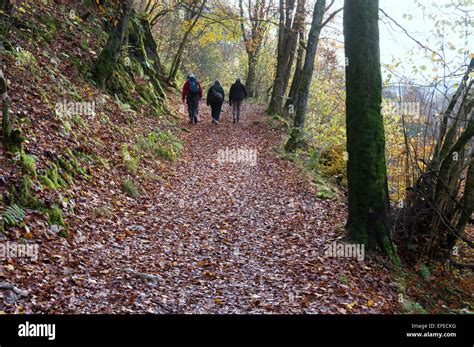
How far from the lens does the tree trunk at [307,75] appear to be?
13469 millimetres

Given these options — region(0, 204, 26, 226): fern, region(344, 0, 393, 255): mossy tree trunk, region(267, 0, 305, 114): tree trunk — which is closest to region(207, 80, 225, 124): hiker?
region(267, 0, 305, 114): tree trunk

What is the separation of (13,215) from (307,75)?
35.9 feet

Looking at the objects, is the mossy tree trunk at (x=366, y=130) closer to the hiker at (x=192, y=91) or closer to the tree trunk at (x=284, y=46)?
the hiker at (x=192, y=91)

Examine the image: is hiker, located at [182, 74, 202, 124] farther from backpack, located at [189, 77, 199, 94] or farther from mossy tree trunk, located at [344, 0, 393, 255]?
mossy tree trunk, located at [344, 0, 393, 255]

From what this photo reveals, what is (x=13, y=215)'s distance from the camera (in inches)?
222

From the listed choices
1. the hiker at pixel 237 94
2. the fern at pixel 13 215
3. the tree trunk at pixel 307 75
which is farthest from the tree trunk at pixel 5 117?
the hiker at pixel 237 94

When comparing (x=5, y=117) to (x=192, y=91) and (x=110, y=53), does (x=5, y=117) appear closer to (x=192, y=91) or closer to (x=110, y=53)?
(x=110, y=53)

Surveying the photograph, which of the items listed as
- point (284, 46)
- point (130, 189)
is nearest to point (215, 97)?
point (284, 46)

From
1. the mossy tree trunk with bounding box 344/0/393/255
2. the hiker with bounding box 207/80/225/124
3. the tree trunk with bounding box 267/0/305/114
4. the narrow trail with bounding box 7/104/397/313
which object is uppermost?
the tree trunk with bounding box 267/0/305/114

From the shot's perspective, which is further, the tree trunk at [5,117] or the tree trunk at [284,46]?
the tree trunk at [284,46]

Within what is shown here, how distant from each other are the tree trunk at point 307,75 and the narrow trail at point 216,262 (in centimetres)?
366

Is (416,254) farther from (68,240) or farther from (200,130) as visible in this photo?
(200,130)

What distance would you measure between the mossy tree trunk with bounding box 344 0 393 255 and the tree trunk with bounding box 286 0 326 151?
7.09 metres

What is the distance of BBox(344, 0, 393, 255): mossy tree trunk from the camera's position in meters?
6.74
